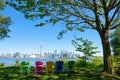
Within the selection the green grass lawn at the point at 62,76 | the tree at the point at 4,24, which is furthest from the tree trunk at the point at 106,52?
the tree at the point at 4,24

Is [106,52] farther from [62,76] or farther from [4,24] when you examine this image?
[4,24]

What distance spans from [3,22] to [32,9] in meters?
23.8

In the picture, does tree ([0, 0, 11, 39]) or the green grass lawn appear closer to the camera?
the green grass lawn

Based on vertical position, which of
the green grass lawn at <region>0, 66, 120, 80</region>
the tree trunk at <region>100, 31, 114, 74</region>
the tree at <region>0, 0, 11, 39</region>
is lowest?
the green grass lawn at <region>0, 66, 120, 80</region>

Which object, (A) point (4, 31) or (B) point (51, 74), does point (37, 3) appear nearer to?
(B) point (51, 74)

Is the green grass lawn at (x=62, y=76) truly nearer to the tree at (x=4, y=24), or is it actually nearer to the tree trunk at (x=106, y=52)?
the tree trunk at (x=106, y=52)

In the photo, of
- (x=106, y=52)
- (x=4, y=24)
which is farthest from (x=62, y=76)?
(x=4, y=24)

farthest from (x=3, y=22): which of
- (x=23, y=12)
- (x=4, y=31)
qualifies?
(x=23, y=12)

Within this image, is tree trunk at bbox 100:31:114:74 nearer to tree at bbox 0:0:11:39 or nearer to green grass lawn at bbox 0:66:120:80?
green grass lawn at bbox 0:66:120:80

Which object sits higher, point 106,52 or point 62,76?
point 106,52

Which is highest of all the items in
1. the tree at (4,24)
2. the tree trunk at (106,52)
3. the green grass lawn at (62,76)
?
the tree at (4,24)

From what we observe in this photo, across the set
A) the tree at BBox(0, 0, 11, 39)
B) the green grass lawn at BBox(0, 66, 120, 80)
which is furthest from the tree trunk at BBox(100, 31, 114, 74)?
the tree at BBox(0, 0, 11, 39)

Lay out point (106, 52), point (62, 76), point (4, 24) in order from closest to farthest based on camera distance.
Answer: point (62, 76) → point (106, 52) → point (4, 24)

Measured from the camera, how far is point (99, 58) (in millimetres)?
33219
